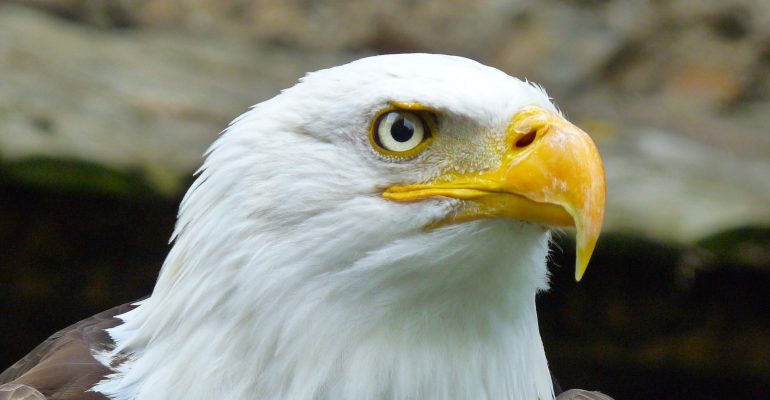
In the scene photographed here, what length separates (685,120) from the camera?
24.3ft

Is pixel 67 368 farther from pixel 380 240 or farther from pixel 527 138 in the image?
pixel 527 138

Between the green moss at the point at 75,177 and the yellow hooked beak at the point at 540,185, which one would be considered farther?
the green moss at the point at 75,177

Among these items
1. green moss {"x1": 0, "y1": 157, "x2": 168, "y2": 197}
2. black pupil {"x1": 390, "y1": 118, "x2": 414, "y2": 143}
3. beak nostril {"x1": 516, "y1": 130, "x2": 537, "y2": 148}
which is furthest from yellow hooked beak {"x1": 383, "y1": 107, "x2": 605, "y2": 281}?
green moss {"x1": 0, "y1": 157, "x2": 168, "y2": 197}

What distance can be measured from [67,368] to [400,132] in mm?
1253

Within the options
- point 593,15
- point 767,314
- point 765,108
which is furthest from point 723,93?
point 767,314

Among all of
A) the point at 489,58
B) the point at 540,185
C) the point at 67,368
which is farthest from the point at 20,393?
the point at 489,58

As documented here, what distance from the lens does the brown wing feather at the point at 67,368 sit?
3051 millimetres

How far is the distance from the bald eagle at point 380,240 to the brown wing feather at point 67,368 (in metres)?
0.27

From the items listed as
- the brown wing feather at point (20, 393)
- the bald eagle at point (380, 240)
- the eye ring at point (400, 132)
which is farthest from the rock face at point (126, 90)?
the eye ring at point (400, 132)

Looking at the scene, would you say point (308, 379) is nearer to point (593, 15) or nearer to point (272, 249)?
point (272, 249)

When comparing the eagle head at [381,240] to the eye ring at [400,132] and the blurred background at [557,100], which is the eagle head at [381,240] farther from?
the blurred background at [557,100]

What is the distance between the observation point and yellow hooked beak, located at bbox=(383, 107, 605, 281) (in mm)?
2539

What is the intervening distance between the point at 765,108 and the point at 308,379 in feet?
18.5

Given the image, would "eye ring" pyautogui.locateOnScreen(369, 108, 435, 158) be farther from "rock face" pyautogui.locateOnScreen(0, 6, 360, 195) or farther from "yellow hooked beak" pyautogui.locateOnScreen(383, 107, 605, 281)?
"rock face" pyautogui.locateOnScreen(0, 6, 360, 195)
